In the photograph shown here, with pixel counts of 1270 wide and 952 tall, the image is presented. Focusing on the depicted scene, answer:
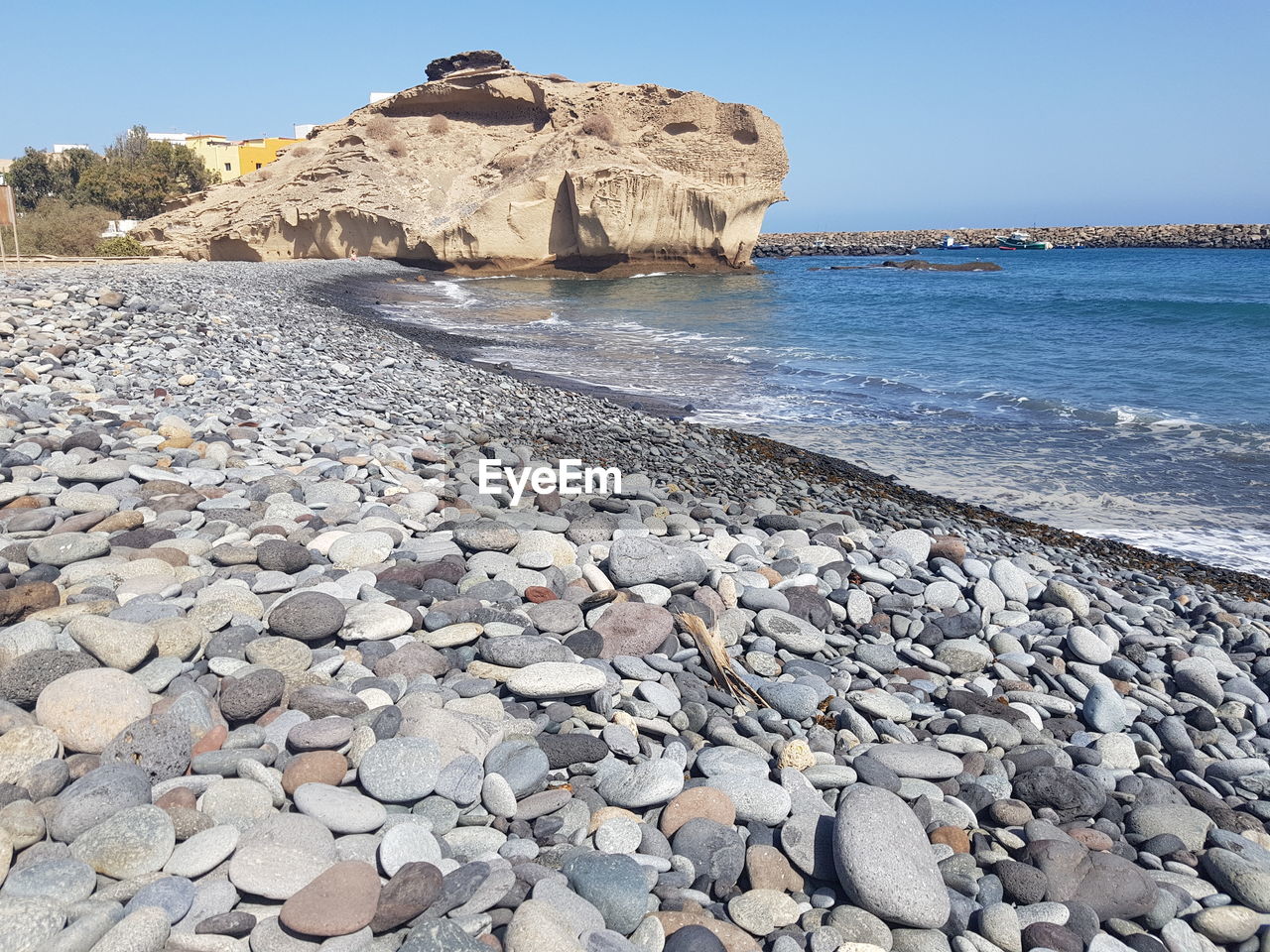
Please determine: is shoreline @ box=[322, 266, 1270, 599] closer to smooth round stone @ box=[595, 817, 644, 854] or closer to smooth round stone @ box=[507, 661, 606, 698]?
smooth round stone @ box=[507, 661, 606, 698]

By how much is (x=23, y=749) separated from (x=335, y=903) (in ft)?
3.78

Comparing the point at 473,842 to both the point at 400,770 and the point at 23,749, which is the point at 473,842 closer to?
the point at 400,770

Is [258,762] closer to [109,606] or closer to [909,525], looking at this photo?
[109,606]

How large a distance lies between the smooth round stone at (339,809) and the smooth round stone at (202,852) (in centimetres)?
20

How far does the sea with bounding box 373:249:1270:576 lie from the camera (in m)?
8.16

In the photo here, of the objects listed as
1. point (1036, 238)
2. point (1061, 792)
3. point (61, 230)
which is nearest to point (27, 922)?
point (1061, 792)

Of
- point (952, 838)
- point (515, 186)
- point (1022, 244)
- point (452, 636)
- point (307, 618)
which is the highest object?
point (1022, 244)

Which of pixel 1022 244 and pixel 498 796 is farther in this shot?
pixel 1022 244

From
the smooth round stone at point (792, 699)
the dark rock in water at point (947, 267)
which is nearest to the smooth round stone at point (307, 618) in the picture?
the smooth round stone at point (792, 699)

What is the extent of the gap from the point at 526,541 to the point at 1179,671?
10.4ft

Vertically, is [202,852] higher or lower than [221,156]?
lower

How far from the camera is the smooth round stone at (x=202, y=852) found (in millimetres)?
2203

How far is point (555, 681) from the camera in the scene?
3150 mm

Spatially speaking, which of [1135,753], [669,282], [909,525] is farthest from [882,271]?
[1135,753]
